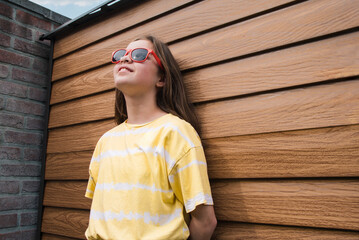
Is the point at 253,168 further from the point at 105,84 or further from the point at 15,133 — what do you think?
the point at 15,133

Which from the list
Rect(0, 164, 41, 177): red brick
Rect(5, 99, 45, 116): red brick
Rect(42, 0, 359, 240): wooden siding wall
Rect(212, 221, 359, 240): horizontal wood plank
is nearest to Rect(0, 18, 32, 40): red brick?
Rect(5, 99, 45, 116): red brick

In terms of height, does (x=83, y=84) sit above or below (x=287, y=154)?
above

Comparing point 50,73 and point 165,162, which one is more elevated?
point 50,73

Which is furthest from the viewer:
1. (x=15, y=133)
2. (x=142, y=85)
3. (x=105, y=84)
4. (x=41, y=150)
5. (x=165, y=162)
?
(x=41, y=150)

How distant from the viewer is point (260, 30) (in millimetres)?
1346

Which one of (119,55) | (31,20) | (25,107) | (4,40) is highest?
(31,20)

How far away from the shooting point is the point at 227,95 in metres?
1.39

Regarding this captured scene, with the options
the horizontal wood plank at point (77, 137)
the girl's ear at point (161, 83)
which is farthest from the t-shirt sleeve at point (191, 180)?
the horizontal wood plank at point (77, 137)

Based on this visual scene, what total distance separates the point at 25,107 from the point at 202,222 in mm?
1872

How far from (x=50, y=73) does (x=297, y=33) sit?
2039 mm

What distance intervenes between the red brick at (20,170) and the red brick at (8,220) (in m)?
0.30

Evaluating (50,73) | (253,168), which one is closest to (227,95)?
(253,168)

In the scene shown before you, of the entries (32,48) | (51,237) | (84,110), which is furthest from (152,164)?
(32,48)

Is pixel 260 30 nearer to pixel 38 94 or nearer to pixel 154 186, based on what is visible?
pixel 154 186
